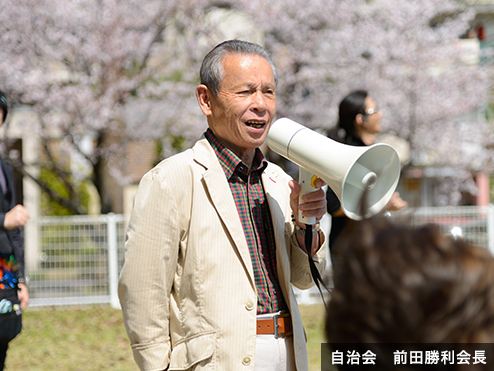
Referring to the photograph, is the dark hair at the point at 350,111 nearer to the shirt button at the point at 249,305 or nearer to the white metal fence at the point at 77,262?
the shirt button at the point at 249,305

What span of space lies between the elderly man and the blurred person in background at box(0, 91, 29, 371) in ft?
3.73

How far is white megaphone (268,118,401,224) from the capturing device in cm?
174

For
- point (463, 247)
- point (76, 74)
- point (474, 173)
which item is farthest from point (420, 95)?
point (463, 247)

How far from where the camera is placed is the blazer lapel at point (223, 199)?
5.98ft

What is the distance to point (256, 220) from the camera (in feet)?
6.52

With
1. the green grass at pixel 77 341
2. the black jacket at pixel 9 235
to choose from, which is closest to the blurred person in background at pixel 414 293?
the black jacket at pixel 9 235

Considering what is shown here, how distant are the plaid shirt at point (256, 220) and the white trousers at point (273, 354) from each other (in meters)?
0.10

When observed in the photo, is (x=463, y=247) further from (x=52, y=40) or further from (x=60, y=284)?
(x=52, y=40)

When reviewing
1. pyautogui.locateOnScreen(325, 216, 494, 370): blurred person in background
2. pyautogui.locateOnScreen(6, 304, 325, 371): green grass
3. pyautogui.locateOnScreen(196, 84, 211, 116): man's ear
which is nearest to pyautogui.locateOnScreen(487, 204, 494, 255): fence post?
pyautogui.locateOnScreen(6, 304, 325, 371): green grass

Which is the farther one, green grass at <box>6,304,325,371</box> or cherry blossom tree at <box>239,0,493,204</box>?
cherry blossom tree at <box>239,0,493,204</box>

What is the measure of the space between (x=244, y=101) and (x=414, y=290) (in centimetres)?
129

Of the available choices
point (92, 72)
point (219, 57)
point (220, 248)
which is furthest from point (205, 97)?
point (92, 72)

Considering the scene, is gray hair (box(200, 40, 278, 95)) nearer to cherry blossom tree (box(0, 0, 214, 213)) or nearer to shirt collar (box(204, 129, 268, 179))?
shirt collar (box(204, 129, 268, 179))

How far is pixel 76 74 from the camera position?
888 cm
